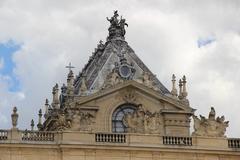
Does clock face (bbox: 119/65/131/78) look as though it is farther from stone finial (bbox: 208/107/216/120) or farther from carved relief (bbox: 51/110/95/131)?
carved relief (bbox: 51/110/95/131)

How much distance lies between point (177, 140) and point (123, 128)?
7113 millimetres

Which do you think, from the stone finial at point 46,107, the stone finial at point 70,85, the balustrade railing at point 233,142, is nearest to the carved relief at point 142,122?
the balustrade railing at point 233,142

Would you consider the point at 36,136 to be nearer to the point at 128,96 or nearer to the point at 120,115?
the point at 120,115

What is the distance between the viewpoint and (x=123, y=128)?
154ft

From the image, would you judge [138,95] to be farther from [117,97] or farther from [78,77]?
[78,77]

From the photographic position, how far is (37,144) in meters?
38.4

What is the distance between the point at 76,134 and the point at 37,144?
2291 millimetres

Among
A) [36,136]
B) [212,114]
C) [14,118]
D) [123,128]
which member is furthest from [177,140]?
[14,118]

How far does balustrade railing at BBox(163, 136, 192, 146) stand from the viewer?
132 feet

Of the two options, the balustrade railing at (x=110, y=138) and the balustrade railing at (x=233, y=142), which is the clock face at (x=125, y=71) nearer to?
the balustrade railing at (x=110, y=138)

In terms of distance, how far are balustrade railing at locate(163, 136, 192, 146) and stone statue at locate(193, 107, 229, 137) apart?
27.6 inches

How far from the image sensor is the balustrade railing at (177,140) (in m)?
40.3

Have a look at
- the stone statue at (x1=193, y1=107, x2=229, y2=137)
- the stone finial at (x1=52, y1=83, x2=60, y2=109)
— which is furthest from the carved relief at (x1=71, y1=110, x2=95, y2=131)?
the stone finial at (x1=52, y1=83, x2=60, y2=109)

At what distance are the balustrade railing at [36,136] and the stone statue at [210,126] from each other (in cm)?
870
